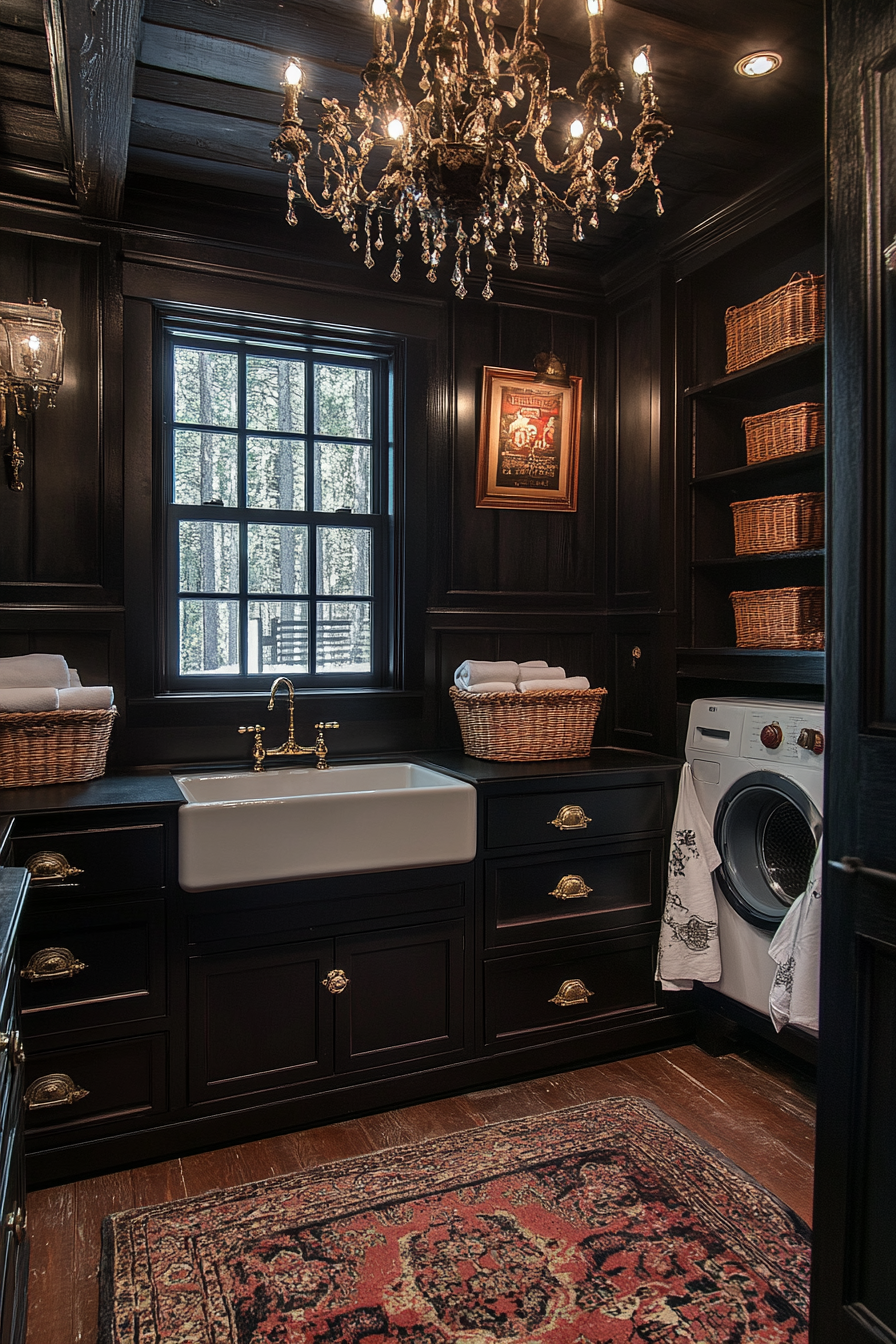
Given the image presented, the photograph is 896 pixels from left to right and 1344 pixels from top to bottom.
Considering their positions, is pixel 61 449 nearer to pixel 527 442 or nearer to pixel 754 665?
pixel 527 442

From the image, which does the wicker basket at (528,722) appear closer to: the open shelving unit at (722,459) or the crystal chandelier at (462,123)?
the open shelving unit at (722,459)

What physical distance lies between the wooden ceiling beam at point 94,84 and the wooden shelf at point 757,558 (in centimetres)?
213

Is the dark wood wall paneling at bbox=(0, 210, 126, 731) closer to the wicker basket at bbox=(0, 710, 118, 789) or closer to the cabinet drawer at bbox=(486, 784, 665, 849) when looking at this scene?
the wicker basket at bbox=(0, 710, 118, 789)

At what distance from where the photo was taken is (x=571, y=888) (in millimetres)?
2734

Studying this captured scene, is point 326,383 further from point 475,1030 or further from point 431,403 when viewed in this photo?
point 475,1030

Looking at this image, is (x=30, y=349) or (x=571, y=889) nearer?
(x=30, y=349)

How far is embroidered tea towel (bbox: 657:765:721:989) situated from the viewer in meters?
2.72

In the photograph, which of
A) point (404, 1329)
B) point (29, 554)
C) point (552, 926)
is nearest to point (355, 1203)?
point (404, 1329)

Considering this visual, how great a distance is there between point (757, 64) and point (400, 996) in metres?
2.65

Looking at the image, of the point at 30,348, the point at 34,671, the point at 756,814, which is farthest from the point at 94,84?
the point at 756,814

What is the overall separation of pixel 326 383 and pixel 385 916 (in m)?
1.93

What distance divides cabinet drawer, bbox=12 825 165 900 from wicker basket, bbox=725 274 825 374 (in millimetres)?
2314

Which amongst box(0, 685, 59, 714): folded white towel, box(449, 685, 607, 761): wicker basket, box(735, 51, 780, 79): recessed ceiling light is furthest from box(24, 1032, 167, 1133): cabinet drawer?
box(735, 51, 780, 79): recessed ceiling light

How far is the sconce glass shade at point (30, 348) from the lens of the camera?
7.63ft
